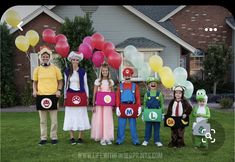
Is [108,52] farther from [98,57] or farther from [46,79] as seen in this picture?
[46,79]

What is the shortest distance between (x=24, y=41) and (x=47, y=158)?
2023mm

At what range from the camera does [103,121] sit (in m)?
5.66

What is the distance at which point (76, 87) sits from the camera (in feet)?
18.4

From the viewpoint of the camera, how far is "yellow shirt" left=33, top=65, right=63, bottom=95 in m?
5.53

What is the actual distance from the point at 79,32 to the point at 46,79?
18.9ft

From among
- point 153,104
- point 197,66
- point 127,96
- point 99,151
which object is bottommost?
point 99,151

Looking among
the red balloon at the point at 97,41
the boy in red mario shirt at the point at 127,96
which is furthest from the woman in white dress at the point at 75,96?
the boy in red mario shirt at the point at 127,96

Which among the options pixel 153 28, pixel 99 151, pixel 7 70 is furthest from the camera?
pixel 153 28

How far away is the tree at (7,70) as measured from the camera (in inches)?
438

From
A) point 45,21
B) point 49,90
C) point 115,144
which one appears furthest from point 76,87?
point 45,21

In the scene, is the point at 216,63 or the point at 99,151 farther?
the point at 216,63

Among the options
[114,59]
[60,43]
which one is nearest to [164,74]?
[114,59]

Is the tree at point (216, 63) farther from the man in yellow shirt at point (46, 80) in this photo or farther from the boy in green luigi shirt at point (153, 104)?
the man in yellow shirt at point (46, 80)

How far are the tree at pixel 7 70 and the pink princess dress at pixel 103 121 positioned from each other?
20.4 feet
